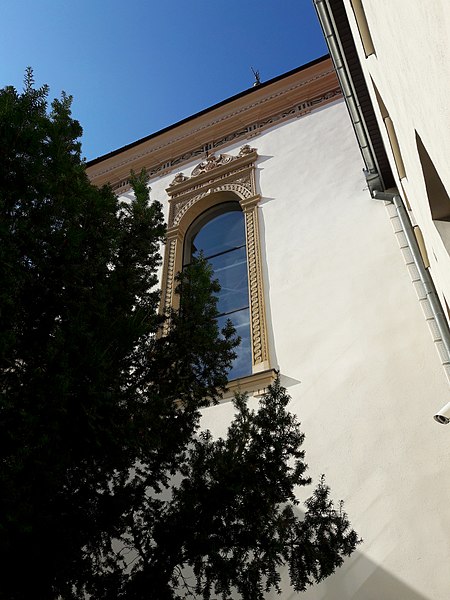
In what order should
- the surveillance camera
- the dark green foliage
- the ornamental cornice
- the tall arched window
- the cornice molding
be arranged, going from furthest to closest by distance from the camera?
1. the cornice molding
2. the ornamental cornice
3. the tall arched window
4. the surveillance camera
5. the dark green foliage

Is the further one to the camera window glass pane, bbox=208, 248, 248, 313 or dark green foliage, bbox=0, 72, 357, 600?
window glass pane, bbox=208, 248, 248, 313

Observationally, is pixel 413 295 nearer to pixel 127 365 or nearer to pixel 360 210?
pixel 360 210

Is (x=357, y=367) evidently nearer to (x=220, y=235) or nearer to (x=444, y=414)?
(x=444, y=414)

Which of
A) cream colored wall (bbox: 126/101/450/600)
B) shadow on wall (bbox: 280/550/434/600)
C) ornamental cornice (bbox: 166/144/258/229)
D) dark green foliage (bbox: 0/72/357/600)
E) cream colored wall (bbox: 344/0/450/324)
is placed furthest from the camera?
ornamental cornice (bbox: 166/144/258/229)

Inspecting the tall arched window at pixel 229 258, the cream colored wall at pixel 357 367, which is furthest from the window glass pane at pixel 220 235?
the cream colored wall at pixel 357 367

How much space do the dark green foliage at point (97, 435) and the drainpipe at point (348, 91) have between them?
321 centimetres

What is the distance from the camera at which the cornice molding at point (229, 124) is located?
920 centimetres

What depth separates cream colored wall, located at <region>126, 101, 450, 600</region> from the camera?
4.10 metres

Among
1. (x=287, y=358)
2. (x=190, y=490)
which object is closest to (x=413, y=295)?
(x=287, y=358)

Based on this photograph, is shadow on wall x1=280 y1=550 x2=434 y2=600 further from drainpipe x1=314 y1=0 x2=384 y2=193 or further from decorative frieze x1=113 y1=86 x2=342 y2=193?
decorative frieze x1=113 y1=86 x2=342 y2=193

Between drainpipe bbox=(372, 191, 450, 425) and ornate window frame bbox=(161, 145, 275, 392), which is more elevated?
ornate window frame bbox=(161, 145, 275, 392)

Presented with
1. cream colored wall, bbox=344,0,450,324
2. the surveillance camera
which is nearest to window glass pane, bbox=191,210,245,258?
the surveillance camera

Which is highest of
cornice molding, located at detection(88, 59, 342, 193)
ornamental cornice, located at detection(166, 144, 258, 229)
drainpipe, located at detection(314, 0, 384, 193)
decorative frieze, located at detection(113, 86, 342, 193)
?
cornice molding, located at detection(88, 59, 342, 193)

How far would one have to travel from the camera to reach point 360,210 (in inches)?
270
